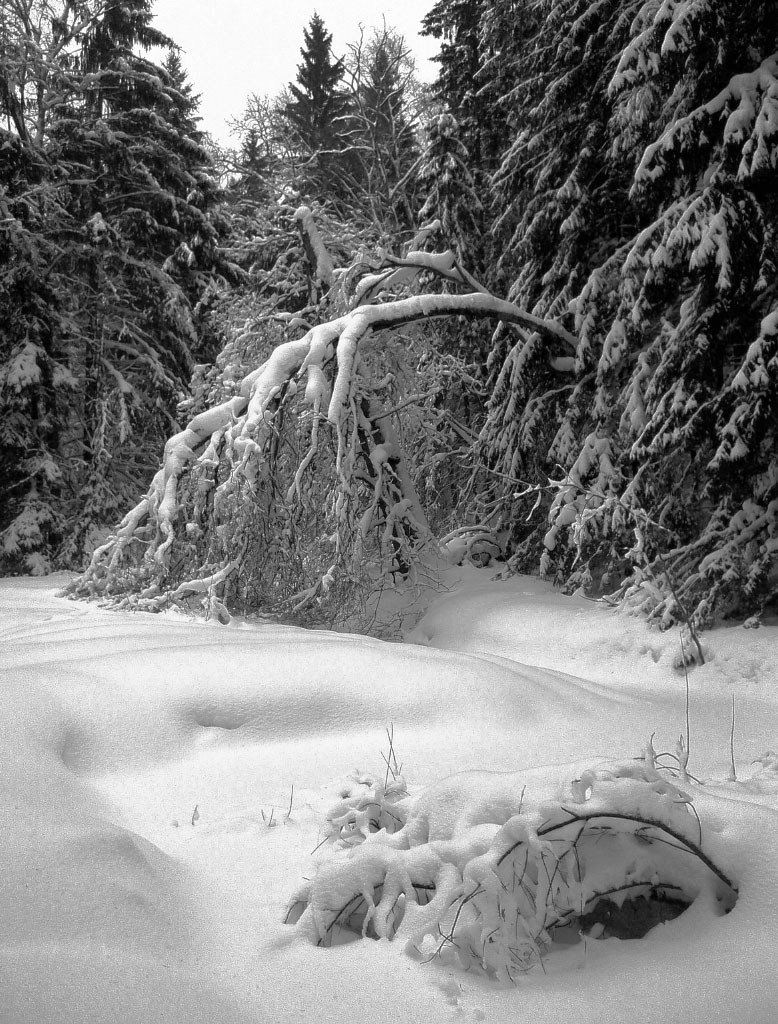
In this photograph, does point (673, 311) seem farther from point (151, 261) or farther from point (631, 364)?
point (151, 261)

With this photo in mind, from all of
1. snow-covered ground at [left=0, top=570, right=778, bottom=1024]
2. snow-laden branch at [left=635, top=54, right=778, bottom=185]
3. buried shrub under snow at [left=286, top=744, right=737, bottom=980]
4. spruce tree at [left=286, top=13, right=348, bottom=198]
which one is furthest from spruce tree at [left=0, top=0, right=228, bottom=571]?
buried shrub under snow at [left=286, top=744, right=737, bottom=980]

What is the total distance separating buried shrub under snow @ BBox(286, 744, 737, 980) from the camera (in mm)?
1684

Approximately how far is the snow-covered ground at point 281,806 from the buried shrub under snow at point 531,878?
0.05 metres

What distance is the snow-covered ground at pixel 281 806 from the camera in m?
1.46

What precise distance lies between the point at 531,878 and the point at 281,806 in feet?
2.98

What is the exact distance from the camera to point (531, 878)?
5.83 feet

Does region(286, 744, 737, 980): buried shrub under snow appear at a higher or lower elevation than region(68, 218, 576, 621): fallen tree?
lower

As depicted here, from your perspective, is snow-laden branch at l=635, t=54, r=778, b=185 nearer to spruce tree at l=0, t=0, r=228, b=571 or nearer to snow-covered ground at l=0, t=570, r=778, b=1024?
snow-covered ground at l=0, t=570, r=778, b=1024

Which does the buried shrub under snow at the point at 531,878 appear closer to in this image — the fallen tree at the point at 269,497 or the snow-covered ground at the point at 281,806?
the snow-covered ground at the point at 281,806

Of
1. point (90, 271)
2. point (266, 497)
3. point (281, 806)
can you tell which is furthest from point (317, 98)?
point (281, 806)

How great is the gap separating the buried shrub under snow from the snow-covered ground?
0.05 m

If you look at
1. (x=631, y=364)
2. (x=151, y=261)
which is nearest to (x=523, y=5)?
(x=631, y=364)

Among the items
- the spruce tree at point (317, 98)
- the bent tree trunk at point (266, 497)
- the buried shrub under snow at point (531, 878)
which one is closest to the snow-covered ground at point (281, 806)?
the buried shrub under snow at point (531, 878)

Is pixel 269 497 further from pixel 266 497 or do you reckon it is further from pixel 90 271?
pixel 90 271
